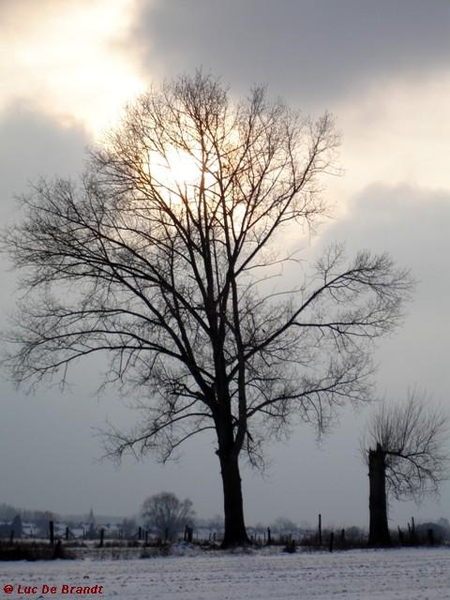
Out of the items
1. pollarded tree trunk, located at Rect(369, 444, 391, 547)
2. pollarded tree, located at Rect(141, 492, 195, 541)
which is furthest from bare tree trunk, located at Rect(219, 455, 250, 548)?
pollarded tree, located at Rect(141, 492, 195, 541)

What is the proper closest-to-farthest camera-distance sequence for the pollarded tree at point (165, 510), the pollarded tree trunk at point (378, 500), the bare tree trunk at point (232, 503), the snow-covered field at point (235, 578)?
the snow-covered field at point (235, 578), the bare tree trunk at point (232, 503), the pollarded tree trunk at point (378, 500), the pollarded tree at point (165, 510)

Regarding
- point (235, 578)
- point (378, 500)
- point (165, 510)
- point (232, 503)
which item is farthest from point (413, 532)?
point (165, 510)

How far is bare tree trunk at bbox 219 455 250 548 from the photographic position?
23672mm

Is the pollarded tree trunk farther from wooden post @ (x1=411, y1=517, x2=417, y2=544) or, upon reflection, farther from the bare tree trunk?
the bare tree trunk

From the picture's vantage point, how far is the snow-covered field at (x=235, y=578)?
12.0 m

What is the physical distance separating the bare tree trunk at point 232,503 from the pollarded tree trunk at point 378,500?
7.08 metres

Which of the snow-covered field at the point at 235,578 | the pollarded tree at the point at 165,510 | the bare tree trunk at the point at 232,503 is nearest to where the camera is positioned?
the snow-covered field at the point at 235,578

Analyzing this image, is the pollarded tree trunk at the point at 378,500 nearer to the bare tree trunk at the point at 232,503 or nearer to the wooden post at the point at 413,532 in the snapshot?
the wooden post at the point at 413,532

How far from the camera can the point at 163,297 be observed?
25469 millimetres

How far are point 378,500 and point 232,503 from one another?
8174 millimetres

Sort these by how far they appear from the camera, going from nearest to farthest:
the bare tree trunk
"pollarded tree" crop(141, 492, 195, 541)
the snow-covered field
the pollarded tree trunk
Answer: the snow-covered field → the bare tree trunk → the pollarded tree trunk → "pollarded tree" crop(141, 492, 195, 541)

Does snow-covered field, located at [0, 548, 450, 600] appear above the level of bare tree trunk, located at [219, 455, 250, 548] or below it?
below

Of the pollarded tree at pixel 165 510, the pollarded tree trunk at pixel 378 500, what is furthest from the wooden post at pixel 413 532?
the pollarded tree at pixel 165 510

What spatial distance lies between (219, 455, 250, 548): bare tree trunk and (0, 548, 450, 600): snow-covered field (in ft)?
14.3
